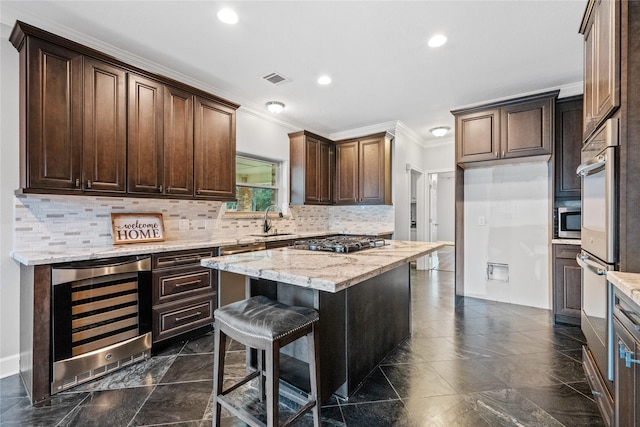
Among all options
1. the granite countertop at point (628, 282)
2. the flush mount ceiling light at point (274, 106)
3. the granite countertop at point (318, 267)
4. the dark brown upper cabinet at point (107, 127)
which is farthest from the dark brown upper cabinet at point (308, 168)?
the granite countertop at point (628, 282)

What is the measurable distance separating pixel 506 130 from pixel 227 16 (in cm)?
323

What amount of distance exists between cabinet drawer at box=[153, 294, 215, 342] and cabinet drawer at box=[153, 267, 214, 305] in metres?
0.07

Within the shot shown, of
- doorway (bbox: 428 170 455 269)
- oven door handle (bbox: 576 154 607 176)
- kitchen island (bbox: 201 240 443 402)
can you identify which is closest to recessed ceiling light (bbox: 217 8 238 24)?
kitchen island (bbox: 201 240 443 402)

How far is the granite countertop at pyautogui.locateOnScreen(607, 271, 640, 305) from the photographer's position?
1121 mm

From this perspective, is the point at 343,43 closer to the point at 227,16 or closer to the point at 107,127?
the point at 227,16

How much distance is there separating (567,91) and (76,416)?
514cm

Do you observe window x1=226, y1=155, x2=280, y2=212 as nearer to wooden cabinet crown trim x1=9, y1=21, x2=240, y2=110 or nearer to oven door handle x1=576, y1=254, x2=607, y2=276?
wooden cabinet crown trim x1=9, y1=21, x2=240, y2=110

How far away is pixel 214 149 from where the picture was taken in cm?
326

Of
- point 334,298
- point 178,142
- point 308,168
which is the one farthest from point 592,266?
point 308,168

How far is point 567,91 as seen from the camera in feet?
11.0

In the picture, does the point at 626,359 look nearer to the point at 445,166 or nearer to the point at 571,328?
the point at 571,328

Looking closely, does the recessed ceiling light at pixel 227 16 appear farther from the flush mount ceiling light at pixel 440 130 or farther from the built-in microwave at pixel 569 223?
the built-in microwave at pixel 569 223

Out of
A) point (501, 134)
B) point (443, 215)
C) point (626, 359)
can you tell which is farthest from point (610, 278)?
point (443, 215)

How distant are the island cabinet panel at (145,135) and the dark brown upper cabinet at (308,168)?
2180 millimetres
